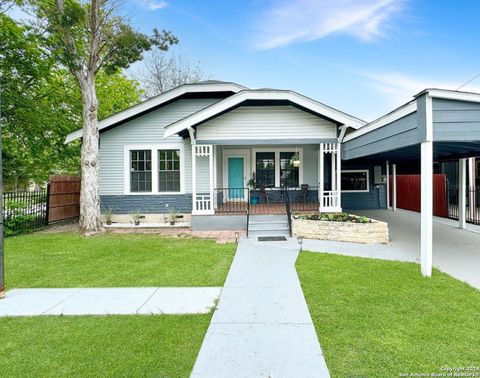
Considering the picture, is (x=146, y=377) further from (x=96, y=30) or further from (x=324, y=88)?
(x=324, y=88)

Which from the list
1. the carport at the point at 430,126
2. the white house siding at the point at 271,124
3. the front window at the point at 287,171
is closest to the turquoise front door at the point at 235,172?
the front window at the point at 287,171

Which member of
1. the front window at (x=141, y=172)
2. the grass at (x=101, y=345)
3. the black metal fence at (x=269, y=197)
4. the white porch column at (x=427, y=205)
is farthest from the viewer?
the black metal fence at (x=269, y=197)

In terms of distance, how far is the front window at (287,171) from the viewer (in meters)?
13.4

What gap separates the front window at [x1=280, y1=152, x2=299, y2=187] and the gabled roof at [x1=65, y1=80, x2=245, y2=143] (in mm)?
3614

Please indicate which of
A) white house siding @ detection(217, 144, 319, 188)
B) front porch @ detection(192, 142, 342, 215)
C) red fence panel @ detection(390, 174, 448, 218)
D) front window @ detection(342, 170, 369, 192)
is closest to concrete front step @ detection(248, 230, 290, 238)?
front porch @ detection(192, 142, 342, 215)

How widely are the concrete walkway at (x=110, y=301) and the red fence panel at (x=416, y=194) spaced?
480 inches

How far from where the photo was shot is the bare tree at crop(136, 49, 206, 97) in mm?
26844

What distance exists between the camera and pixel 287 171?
527 inches

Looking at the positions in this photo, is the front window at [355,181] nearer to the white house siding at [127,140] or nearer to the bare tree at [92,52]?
the white house siding at [127,140]

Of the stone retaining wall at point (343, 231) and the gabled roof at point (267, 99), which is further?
the gabled roof at point (267, 99)

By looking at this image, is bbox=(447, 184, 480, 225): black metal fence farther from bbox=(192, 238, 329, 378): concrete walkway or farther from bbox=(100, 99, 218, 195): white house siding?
bbox=(100, 99, 218, 195): white house siding

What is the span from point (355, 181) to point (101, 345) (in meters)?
13.6

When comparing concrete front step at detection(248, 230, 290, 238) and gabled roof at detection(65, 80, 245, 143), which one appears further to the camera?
gabled roof at detection(65, 80, 245, 143)

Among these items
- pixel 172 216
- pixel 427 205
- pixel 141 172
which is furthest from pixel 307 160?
pixel 427 205
